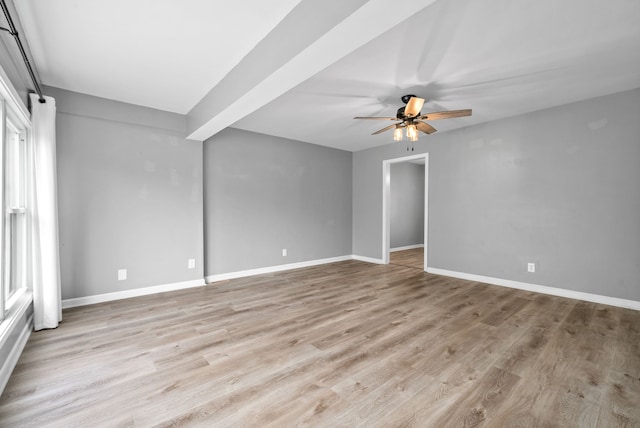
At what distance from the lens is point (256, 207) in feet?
15.6

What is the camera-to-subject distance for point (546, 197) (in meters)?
3.72

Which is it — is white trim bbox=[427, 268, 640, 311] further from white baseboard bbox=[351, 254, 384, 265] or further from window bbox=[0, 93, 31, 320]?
window bbox=[0, 93, 31, 320]

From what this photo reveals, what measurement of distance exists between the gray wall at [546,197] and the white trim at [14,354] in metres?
5.08

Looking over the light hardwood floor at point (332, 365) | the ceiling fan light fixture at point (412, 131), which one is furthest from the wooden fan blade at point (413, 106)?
the light hardwood floor at point (332, 365)

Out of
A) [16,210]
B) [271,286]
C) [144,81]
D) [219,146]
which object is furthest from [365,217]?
[16,210]

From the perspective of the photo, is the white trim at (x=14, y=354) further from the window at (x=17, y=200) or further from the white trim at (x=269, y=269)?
the white trim at (x=269, y=269)

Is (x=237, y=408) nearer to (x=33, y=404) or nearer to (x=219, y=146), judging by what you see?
(x=33, y=404)

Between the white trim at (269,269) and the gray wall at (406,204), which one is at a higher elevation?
the gray wall at (406,204)

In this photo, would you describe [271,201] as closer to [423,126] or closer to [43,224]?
[423,126]

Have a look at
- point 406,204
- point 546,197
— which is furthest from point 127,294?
point 406,204

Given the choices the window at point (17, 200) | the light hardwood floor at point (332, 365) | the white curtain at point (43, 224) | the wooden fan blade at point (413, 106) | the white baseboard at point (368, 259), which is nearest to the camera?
the light hardwood floor at point (332, 365)

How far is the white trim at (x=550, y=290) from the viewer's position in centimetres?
317

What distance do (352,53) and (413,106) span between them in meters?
0.90

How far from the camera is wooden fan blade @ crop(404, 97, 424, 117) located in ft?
9.04
